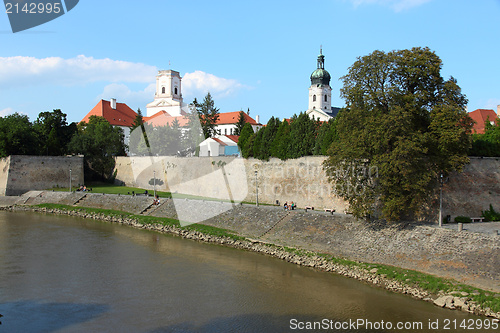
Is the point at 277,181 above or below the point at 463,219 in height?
above

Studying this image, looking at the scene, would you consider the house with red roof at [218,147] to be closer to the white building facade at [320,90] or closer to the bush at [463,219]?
the bush at [463,219]

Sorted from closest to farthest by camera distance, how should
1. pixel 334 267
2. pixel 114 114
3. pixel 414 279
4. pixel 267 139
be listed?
pixel 414 279 → pixel 334 267 → pixel 267 139 → pixel 114 114

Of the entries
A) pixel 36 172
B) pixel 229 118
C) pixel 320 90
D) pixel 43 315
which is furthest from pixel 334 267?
pixel 320 90

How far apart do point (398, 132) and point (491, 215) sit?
729 cm

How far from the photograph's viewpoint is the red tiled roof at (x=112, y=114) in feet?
199

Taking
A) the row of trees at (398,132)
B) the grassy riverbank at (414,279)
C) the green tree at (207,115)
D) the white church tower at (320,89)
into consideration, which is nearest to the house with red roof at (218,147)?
the green tree at (207,115)

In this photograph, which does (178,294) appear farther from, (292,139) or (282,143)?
(282,143)

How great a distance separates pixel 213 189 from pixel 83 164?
1665 centimetres

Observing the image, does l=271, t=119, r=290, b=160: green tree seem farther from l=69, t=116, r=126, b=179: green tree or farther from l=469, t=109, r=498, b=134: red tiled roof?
l=69, t=116, r=126, b=179: green tree

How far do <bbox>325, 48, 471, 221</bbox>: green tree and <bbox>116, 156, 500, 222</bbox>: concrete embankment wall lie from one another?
8.66 feet

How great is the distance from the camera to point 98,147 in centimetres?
4381

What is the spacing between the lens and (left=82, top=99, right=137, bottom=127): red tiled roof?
6072cm

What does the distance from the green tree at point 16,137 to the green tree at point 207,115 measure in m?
19.1

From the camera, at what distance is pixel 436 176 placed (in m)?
19.5
